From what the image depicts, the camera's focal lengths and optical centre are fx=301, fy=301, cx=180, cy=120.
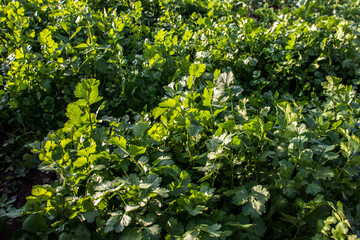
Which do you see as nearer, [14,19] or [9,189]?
[9,189]

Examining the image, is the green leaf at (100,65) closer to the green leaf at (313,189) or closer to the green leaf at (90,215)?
the green leaf at (90,215)

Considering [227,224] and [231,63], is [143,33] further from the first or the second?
[227,224]

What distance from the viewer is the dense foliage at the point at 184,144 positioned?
1.55 metres

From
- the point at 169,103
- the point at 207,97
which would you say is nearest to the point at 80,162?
the point at 169,103

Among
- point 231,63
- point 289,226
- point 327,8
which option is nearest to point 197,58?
point 231,63

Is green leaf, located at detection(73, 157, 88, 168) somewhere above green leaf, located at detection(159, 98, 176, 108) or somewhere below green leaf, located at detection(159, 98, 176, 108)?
below

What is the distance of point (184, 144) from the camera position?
2.00 metres

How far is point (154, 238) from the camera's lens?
146 centimetres

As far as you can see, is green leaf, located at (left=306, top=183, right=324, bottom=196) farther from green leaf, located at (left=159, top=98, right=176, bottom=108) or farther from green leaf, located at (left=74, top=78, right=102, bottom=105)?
green leaf, located at (left=74, top=78, right=102, bottom=105)

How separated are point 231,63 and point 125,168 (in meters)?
2.10

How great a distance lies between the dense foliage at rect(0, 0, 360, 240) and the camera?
5.08 ft

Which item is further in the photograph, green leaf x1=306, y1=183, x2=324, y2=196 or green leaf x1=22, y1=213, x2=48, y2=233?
green leaf x1=306, y1=183, x2=324, y2=196

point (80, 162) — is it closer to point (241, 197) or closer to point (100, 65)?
point (241, 197)

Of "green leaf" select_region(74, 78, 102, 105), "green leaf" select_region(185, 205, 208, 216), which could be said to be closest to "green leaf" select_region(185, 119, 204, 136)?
"green leaf" select_region(185, 205, 208, 216)
